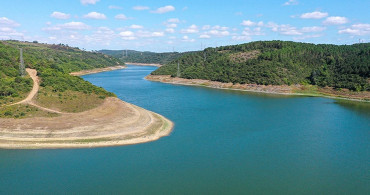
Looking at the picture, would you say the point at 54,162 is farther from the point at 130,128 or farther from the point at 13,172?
the point at 130,128

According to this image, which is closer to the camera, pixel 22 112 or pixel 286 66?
pixel 22 112

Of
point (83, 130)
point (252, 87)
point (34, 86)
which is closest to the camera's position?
point (83, 130)

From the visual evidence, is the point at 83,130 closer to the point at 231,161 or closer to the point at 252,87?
the point at 231,161

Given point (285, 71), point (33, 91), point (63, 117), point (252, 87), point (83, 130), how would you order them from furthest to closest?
point (285, 71), point (252, 87), point (33, 91), point (63, 117), point (83, 130)

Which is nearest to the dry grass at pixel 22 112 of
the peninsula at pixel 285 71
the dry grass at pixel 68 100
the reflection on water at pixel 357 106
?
the dry grass at pixel 68 100

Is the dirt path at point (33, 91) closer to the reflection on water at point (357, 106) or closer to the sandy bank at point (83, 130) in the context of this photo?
the sandy bank at point (83, 130)

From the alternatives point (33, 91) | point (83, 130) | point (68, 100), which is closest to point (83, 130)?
point (83, 130)

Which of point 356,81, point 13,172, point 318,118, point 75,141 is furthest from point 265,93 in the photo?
point 13,172

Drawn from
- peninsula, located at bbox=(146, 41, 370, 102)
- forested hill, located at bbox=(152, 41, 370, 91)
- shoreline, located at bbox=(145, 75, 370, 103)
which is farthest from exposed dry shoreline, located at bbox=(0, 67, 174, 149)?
forested hill, located at bbox=(152, 41, 370, 91)
